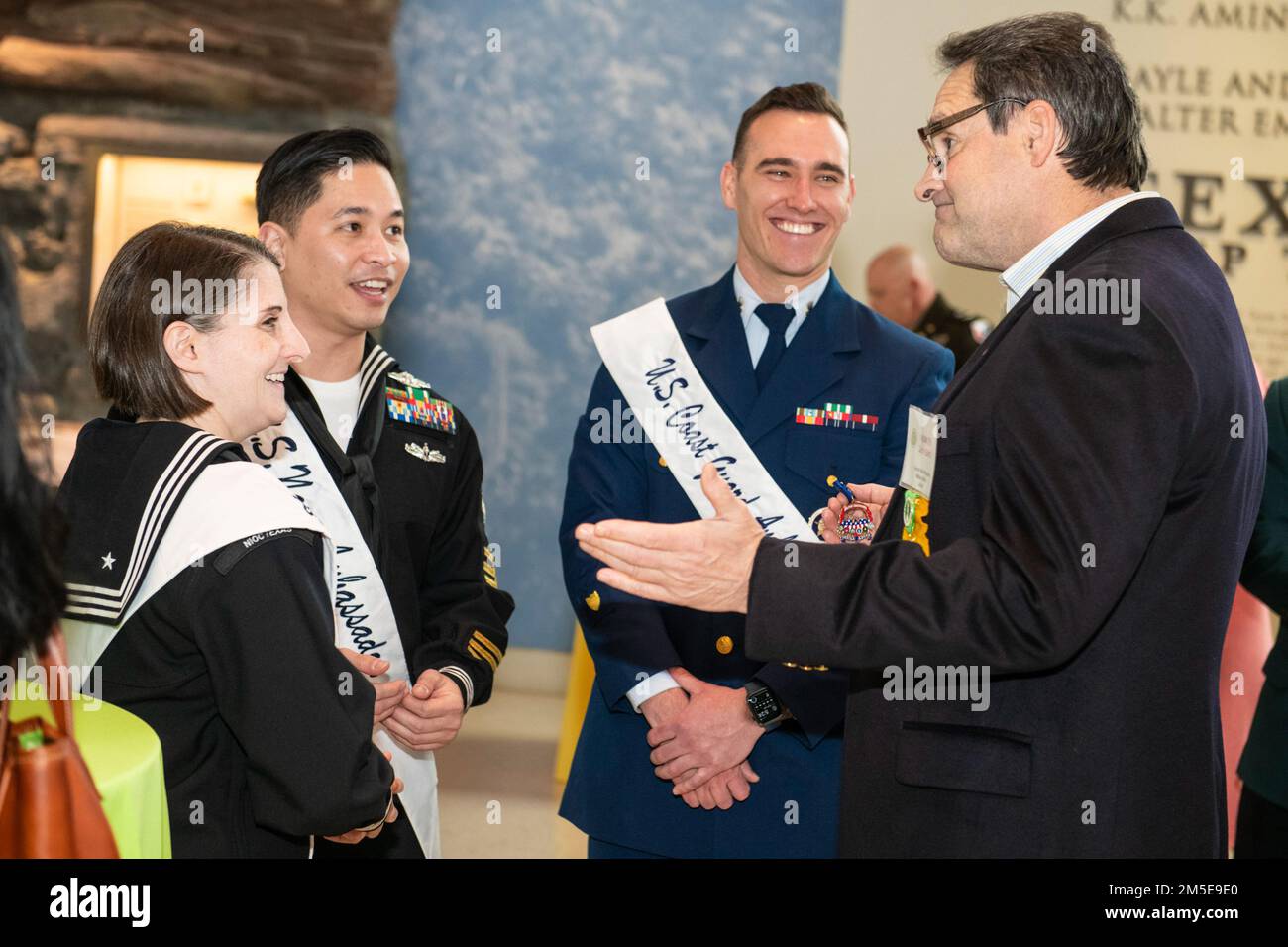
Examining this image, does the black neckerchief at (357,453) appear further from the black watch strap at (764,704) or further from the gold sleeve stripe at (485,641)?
the black watch strap at (764,704)

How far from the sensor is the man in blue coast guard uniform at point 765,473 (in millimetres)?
2160

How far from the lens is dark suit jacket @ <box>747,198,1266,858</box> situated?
1.30m

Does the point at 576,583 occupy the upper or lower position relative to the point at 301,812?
upper

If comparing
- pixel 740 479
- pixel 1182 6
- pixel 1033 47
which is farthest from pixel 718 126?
pixel 1033 47

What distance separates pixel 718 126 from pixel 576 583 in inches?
156

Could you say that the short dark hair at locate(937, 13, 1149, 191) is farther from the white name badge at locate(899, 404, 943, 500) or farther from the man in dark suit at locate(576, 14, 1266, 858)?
the white name badge at locate(899, 404, 943, 500)

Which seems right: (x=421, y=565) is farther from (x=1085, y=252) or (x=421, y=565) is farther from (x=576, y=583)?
(x=1085, y=252)

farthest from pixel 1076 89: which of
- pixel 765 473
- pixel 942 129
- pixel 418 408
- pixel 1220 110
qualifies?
pixel 1220 110

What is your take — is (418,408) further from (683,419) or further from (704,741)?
(704,741)

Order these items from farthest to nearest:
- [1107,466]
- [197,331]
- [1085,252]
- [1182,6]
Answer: [1182,6] < [197,331] < [1085,252] < [1107,466]

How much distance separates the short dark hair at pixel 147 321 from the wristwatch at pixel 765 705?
954mm

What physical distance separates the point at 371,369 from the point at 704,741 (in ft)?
2.67

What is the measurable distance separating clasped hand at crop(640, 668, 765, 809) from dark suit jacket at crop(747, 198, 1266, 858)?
24.8 inches

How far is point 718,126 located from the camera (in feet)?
19.3
